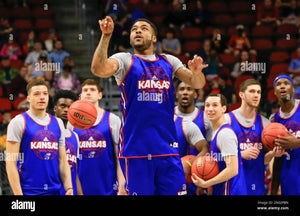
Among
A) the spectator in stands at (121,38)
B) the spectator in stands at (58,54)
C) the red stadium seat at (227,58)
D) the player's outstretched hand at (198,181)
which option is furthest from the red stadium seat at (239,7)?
the player's outstretched hand at (198,181)

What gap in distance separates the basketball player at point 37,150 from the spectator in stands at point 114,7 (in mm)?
5713

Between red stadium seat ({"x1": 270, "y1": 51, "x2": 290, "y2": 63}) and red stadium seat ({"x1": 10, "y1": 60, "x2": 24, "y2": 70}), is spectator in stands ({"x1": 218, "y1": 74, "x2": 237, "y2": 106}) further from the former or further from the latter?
red stadium seat ({"x1": 10, "y1": 60, "x2": 24, "y2": 70})

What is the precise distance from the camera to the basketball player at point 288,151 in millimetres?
6277

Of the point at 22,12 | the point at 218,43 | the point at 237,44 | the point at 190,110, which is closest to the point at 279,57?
the point at 237,44

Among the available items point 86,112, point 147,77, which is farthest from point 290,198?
point 86,112

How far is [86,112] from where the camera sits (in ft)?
19.0

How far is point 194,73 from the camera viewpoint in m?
4.80

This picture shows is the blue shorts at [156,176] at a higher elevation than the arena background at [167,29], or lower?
lower

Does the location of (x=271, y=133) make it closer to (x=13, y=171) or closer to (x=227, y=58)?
(x=13, y=171)

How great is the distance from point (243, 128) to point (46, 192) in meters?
2.23

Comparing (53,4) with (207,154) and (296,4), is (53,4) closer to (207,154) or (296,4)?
(296,4)

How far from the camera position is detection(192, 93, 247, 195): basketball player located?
18.2 feet

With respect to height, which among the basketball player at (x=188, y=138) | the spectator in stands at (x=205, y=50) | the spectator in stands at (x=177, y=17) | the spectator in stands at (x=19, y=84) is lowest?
the basketball player at (x=188, y=138)

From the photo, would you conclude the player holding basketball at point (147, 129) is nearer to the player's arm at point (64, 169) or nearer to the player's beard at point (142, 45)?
the player's beard at point (142, 45)
